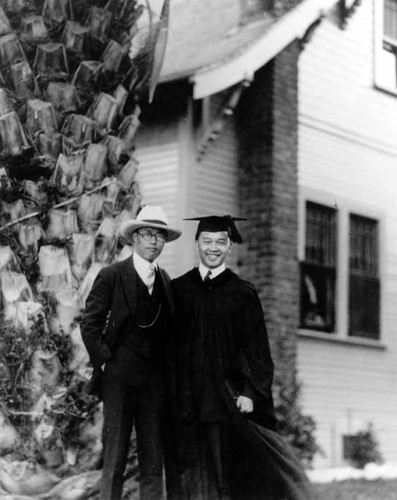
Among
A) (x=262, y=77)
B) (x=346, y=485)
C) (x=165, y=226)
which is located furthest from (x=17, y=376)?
(x=262, y=77)

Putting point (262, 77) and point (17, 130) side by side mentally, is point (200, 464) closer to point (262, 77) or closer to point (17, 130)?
point (17, 130)

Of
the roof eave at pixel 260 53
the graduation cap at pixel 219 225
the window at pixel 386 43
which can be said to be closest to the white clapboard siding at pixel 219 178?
the roof eave at pixel 260 53

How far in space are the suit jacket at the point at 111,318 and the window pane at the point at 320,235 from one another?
3890 mm

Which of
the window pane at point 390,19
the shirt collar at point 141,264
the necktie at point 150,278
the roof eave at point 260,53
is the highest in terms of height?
the window pane at point 390,19

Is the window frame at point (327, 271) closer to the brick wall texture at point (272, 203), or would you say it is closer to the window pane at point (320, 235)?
the window pane at point (320, 235)

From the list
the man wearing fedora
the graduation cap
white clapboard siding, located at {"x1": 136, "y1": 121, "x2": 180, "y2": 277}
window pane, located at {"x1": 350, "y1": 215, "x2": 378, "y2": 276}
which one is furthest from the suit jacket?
window pane, located at {"x1": 350, "y1": 215, "x2": 378, "y2": 276}

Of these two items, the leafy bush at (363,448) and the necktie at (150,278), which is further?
the leafy bush at (363,448)

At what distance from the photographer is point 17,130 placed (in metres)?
5.91

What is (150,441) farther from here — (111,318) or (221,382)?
(111,318)

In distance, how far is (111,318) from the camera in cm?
532

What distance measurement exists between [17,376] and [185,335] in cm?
105

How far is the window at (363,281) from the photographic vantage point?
9398 mm

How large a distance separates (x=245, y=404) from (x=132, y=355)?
0.72 m

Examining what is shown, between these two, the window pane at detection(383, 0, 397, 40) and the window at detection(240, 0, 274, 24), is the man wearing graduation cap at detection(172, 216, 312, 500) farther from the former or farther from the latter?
the window pane at detection(383, 0, 397, 40)
